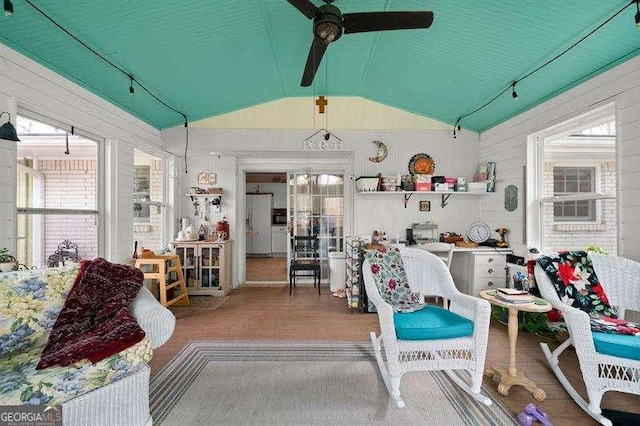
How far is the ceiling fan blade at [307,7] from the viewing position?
1.57 metres

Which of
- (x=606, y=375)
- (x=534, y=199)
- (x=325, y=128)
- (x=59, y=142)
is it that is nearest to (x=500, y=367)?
(x=606, y=375)

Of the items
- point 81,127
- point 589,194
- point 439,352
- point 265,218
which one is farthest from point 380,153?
point 265,218

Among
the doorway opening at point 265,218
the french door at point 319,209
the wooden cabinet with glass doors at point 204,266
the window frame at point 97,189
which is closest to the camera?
the window frame at point 97,189

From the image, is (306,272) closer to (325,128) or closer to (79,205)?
(325,128)

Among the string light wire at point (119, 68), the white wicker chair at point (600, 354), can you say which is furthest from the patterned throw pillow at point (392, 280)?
the string light wire at point (119, 68)

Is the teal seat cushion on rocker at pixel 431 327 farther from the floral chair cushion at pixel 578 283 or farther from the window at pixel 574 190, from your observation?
the window at pixel 574 190

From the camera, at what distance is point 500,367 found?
2154 millimetres

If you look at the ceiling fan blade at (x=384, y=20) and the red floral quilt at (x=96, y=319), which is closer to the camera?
the red floral quilt at (x=96, y=319)

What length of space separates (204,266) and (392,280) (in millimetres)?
2931

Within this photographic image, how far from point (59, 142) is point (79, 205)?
0.64 meters

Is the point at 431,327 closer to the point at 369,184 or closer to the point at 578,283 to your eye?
the point at 578,283

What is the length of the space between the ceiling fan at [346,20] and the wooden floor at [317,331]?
8.20 ft

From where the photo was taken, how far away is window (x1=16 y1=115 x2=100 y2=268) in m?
2.44

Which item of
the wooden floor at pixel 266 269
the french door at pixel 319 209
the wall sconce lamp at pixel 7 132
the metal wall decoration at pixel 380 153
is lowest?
the wooden floor at pixel 266 269
